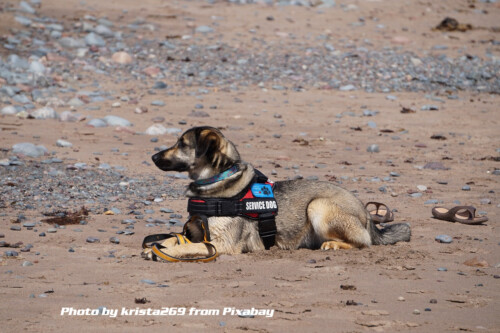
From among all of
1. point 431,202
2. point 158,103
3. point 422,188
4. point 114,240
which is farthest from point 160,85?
point 114,240

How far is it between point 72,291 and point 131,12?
17360mm

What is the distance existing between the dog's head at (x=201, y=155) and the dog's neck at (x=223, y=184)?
7cm

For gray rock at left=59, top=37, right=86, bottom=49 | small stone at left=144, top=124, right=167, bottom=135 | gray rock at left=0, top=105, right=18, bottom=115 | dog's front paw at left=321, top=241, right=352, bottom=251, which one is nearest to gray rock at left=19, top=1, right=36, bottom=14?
gray rock at left=59, top=37, right=86, bottom=49

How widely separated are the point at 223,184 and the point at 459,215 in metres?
3.22

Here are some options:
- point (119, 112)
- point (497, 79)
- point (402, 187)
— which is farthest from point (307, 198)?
point (497, 79)

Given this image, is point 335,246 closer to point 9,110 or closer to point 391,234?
point 391,234

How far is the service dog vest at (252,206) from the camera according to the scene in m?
7.23

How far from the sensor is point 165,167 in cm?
759

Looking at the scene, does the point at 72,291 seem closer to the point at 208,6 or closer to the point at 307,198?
the point at 307,198

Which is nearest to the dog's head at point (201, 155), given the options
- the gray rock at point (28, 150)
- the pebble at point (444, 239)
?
the pebble at point (444, 239)

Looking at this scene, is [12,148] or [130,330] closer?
[130,330]

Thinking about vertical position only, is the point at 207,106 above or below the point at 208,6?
below

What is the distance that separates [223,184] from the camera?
7.42 metres

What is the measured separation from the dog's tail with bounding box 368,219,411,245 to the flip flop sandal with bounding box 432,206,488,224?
3.84 ft
